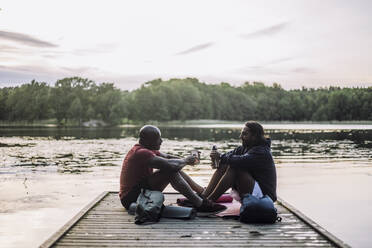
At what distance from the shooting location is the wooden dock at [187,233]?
5383 mm

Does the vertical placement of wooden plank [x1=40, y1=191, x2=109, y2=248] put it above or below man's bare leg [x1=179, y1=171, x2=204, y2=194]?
below

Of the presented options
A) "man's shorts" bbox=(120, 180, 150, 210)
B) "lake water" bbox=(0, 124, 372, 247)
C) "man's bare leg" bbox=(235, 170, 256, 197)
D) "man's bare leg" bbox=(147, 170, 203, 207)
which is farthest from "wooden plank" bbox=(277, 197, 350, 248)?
"man's shorts" bbox=(120, 180, 150, 210)

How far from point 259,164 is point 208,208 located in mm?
1192

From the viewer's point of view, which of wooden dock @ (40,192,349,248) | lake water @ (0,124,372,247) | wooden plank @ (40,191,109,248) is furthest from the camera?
lake water @ (0,124,372,247)

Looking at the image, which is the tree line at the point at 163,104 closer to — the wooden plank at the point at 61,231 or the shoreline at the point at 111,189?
the shoreline at the point at 111,189

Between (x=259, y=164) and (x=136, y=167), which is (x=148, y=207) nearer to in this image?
(x=136, y=167)

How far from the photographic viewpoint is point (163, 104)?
130m

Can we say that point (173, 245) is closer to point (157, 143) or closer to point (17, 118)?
point (157, 143)

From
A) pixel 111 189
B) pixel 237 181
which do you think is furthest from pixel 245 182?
pixel 111 189

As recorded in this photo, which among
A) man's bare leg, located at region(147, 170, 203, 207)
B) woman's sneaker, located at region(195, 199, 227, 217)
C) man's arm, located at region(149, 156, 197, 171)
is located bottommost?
woman's sneaker, located at region(195, 199, 227, 217)

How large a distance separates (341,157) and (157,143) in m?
18.1

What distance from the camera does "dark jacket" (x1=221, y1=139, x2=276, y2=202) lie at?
646 cm

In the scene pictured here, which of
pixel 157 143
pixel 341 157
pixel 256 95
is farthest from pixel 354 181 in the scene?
pixel 256 95

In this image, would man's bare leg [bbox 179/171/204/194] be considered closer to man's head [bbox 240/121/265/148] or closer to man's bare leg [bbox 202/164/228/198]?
man's bare leg [bbox 202/164/228/198]
